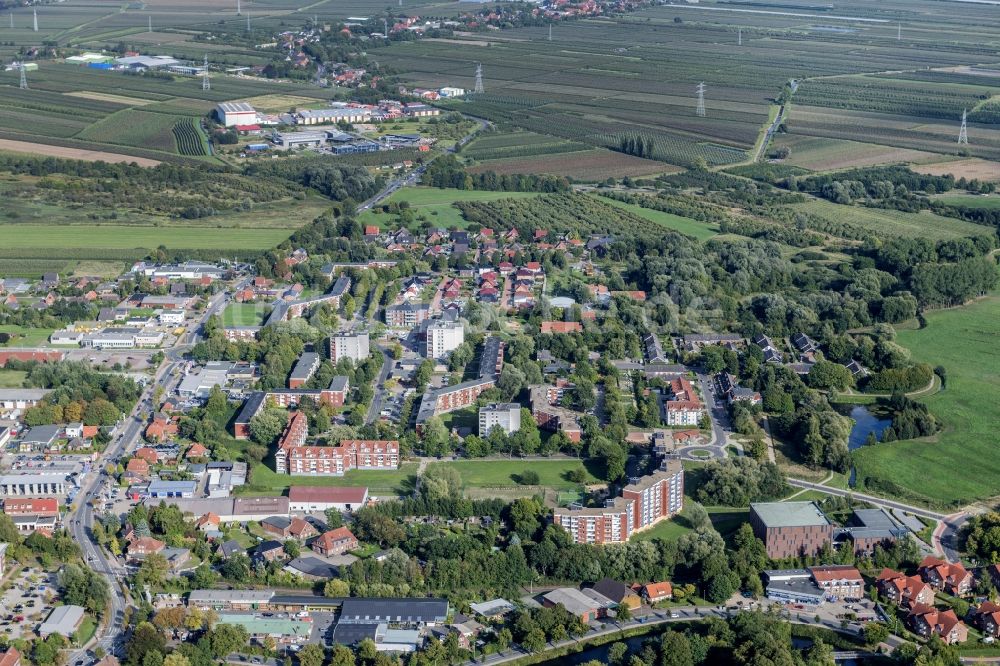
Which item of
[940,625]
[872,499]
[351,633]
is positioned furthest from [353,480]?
[940,625]

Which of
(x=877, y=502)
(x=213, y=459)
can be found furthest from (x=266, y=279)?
(x=877, y=502)

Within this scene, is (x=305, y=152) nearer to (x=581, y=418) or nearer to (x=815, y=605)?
(x=581, y=418)

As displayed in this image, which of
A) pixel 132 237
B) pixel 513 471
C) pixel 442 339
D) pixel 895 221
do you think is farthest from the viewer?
pixel 895 221

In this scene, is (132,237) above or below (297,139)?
below

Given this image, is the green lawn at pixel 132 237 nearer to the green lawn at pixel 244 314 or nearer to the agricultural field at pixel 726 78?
the green lawn at pixel 244 314

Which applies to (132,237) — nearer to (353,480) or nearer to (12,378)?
(12,378)

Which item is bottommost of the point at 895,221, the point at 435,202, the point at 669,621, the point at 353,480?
the point at 669,621

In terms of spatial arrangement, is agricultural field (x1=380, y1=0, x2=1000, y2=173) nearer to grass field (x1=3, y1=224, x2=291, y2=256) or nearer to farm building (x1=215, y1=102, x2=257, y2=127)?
farm building (x1=215, y1=102, x2=257, y2=127)

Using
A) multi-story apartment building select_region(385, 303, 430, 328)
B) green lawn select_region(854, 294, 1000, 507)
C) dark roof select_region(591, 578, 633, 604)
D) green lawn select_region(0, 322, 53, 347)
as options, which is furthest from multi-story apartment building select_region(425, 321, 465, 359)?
dark roof select_region(591, 578, 633, 604)
